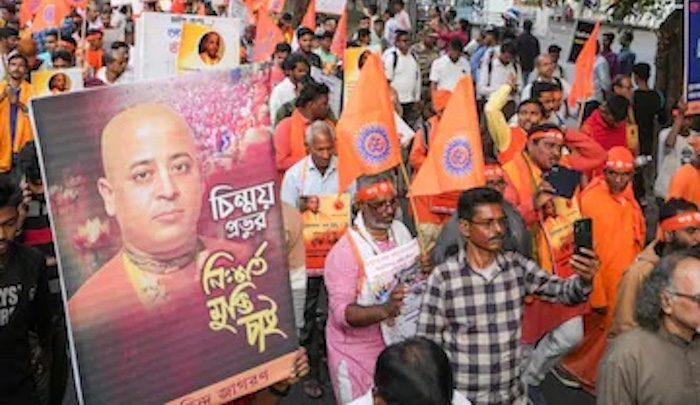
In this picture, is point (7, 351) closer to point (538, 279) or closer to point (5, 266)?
point (5, 266)

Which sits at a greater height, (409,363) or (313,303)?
(409,363)

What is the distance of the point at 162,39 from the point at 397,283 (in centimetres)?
381

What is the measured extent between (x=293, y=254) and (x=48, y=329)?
115 centimetres

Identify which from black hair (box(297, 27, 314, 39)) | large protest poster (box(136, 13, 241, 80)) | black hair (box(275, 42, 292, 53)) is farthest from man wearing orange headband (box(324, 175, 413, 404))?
black hair (box(297, 27, 314, 39))

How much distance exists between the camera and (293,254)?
4.50m

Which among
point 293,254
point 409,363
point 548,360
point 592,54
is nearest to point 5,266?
point 293,254

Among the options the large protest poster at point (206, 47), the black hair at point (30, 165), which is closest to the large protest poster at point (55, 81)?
the large protest poster at point (206, 47)

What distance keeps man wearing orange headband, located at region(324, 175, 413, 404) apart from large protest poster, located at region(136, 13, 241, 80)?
3.32m

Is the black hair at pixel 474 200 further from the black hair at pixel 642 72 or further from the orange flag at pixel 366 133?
the black hair at pixel 642 72

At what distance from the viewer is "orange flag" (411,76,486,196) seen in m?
4.75

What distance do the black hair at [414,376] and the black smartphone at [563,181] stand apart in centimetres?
275

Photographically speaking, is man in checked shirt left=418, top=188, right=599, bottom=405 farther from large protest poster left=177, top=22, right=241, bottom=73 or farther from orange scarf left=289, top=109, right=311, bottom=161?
large protest poster left=177, top=22, right=241, bottom=73

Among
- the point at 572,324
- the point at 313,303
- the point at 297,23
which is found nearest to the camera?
the point at 572,324

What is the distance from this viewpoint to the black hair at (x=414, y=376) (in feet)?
8.71
